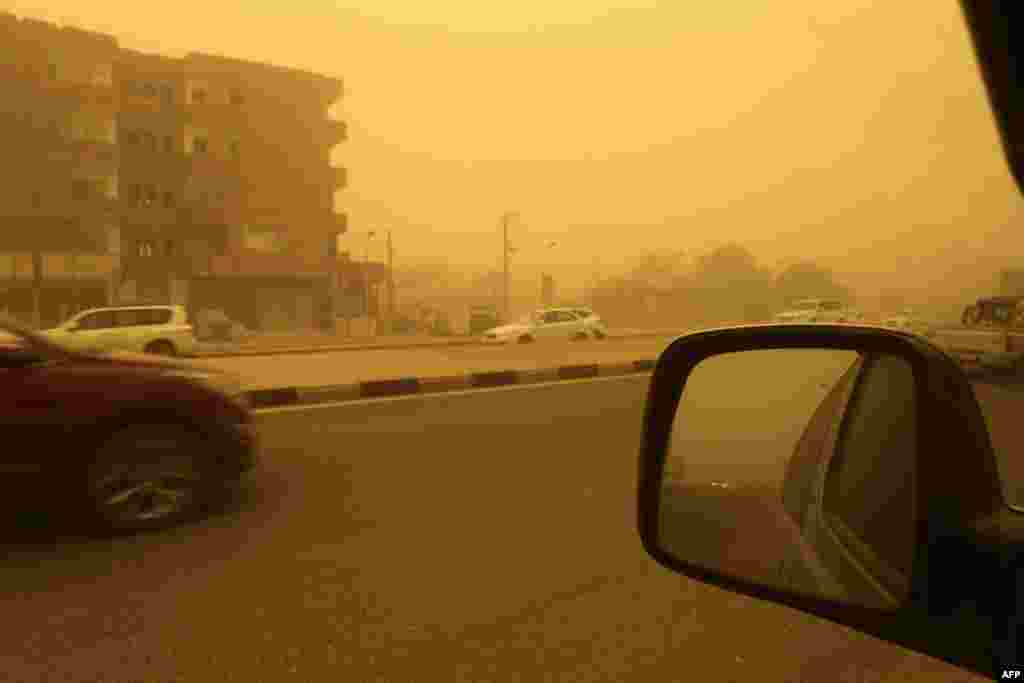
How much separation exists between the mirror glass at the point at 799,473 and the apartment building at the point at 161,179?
1389 inches

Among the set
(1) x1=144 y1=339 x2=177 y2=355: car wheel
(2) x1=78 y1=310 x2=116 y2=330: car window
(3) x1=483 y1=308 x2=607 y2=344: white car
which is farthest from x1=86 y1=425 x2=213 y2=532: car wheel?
(3) x1=483 y1=308 x2=607 y2=344: white car

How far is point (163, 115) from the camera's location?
37.4m

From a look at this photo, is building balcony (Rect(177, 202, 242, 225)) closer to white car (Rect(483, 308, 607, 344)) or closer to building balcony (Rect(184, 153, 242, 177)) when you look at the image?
building balcony (Rect(184, 153, 242, 177))

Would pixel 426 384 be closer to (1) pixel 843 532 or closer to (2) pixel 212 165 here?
(1) pixel 843 532

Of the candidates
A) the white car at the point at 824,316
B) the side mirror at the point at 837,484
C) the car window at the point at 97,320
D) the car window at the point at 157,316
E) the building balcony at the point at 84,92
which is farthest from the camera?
the building balcony at the point at 84,92

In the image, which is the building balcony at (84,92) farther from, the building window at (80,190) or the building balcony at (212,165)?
the building balcony at (212,165)

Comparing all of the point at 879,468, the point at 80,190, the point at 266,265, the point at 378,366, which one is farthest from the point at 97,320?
the point at 266,265

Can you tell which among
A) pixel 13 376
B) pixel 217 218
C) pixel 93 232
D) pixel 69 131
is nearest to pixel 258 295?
pixel 217 218

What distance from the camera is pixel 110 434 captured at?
4.11 meters

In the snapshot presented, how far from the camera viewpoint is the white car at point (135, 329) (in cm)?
1816

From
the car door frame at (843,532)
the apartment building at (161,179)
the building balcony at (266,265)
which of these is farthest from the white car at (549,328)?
the car door frame at (843,532)

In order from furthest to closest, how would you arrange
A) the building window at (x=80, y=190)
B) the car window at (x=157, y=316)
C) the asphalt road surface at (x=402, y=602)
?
the building window at (x=80, y=190) → the car window at (x=157, y=316) → the asphalt road surface at (x=402, y=602)

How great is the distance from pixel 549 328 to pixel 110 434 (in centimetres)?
2228

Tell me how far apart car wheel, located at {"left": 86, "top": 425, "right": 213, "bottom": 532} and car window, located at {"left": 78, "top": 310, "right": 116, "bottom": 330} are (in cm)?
1625
